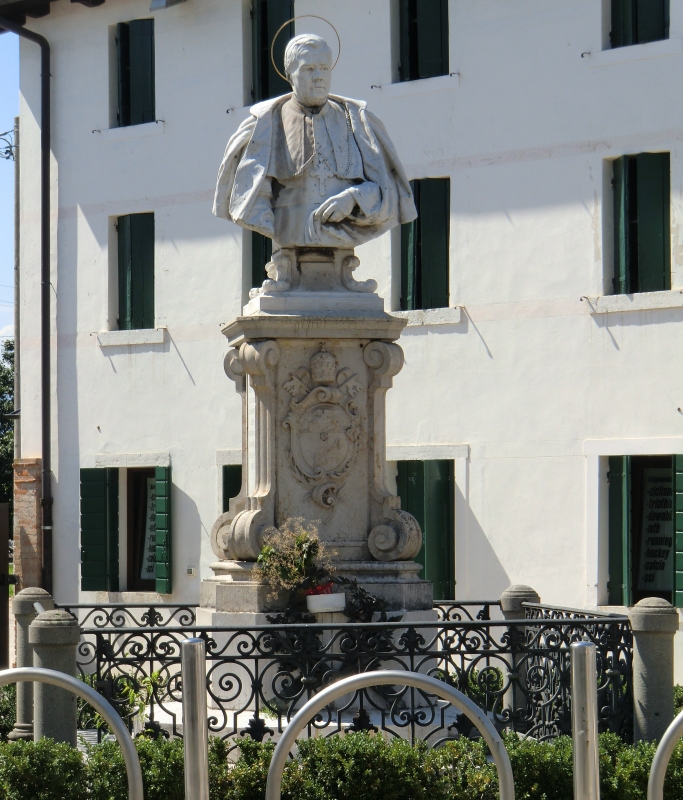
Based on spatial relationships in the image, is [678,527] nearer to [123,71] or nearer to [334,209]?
[334,209]

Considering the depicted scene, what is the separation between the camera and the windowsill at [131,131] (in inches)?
797

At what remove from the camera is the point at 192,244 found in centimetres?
1989

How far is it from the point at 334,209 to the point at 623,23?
26.1ft

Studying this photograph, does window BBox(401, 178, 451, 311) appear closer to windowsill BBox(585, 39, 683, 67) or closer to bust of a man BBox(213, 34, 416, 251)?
windowsill BBox(585, 39, 683, 67)

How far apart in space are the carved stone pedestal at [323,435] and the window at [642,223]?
701 cm

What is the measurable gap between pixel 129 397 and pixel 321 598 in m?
11.1

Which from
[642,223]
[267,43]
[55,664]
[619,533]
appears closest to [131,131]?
[267,43]

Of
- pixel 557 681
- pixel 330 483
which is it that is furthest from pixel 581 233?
pixel 557 681

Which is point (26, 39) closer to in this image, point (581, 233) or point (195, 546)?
point (195, 546)

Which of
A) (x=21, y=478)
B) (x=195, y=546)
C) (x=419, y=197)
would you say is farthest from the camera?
(x=21, y=478)

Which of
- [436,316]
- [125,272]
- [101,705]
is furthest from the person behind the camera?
[125,272]

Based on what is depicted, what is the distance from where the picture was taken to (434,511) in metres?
18.0

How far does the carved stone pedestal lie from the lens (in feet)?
33.3

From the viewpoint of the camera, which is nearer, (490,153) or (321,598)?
(321,598)
